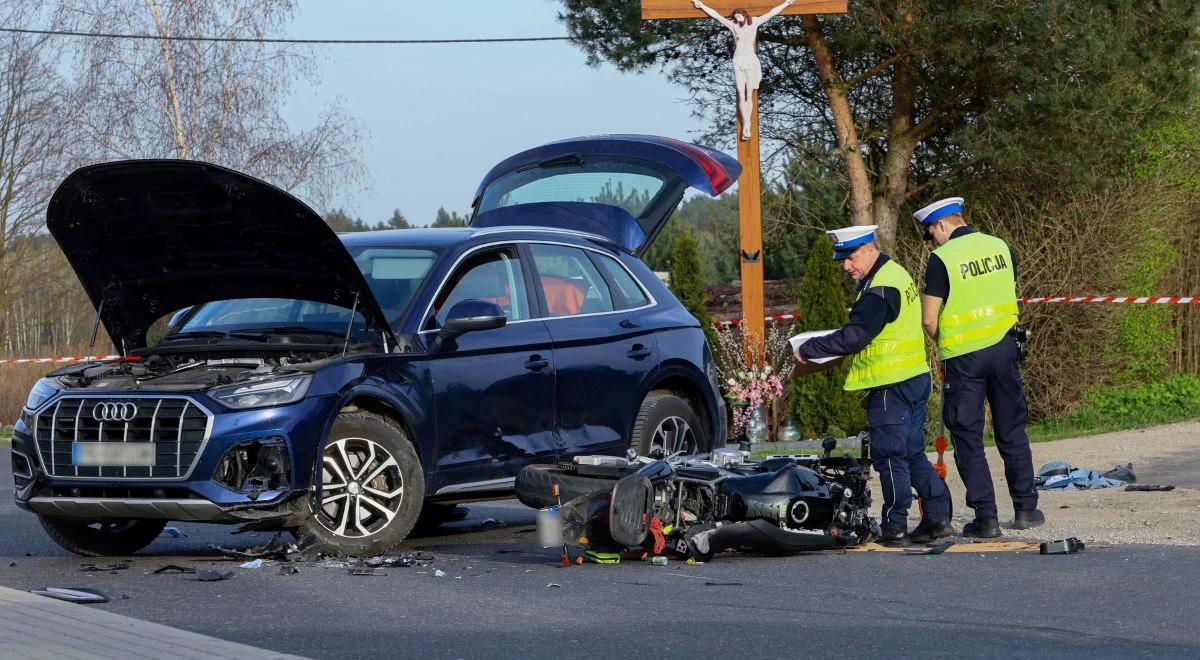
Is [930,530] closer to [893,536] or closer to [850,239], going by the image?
[893,536]

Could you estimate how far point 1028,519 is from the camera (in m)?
9.28

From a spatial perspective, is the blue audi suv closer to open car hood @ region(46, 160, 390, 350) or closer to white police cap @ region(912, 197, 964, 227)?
open car hood @ region(46, 160, 390, 350)

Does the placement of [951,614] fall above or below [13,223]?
below

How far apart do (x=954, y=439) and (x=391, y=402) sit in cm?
316

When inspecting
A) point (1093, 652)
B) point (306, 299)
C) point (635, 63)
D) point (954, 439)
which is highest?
point (635, 63)

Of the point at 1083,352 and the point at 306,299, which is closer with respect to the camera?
the point at 306,299

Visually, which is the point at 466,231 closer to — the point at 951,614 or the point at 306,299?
the point at 306,299

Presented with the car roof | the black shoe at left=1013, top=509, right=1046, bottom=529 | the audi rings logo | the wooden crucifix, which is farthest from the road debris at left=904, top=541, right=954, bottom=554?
the wooden crucifix

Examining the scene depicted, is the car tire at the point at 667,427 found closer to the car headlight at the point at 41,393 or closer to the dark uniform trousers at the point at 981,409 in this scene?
the dark uniform trousers at the point at 981,409

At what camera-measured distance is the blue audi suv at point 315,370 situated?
7.99m

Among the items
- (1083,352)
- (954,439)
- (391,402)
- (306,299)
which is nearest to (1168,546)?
(954,439)

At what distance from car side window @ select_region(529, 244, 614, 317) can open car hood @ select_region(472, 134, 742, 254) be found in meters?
0.87

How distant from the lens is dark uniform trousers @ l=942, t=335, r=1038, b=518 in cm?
906

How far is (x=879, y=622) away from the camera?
6328mm
